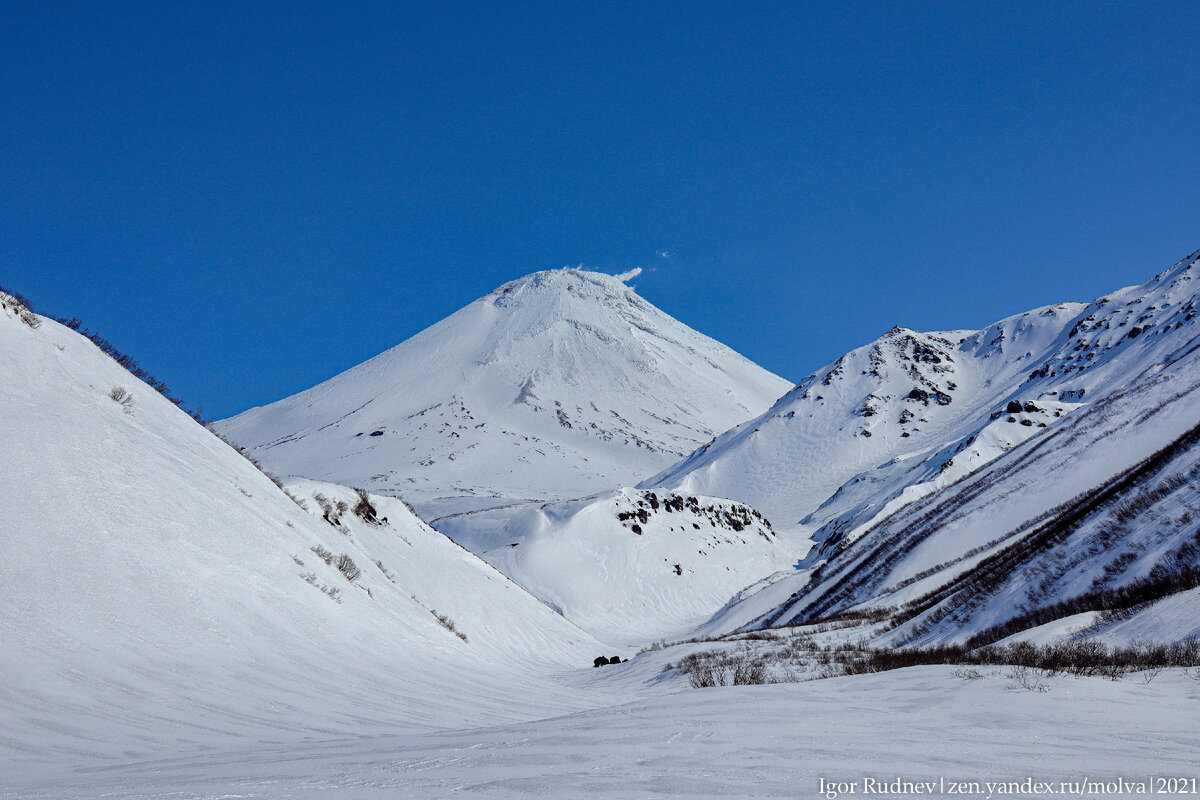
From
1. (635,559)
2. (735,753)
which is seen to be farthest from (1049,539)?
(635,559)

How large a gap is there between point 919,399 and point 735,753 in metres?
124

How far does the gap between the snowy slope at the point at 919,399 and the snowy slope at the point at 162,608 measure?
56.3m

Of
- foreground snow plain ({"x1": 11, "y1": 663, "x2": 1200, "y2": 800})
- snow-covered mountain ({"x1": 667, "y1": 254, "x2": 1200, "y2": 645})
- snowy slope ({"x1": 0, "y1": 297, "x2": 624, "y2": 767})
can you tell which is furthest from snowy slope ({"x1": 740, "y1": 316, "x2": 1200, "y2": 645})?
snowy slope ({"x1": 0, "y1": 297, "x2": 624, "y2": 767})

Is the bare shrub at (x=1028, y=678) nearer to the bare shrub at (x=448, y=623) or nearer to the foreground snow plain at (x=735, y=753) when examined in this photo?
the foreground snow plain at (x=735, y=753)

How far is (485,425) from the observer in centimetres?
14662

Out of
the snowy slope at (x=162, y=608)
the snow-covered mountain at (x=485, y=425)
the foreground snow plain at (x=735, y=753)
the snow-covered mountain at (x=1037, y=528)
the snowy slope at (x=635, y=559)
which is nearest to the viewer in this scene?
the foreground snow plain at (x=735, y=753)

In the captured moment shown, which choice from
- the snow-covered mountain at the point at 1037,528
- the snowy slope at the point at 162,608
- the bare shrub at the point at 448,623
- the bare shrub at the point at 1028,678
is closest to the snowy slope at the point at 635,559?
the snow-covered mountain at the point at 1037,528

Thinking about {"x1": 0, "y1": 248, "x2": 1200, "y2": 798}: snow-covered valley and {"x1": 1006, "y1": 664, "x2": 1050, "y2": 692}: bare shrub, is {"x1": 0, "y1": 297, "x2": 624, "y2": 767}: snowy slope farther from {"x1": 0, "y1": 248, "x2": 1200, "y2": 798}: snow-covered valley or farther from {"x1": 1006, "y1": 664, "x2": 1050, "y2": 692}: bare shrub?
{"x1": 1006, "y1": 664, "x2": 1050, "y2": 692}: bare shrub

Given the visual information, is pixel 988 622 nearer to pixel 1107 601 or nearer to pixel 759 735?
pixel 1107 601

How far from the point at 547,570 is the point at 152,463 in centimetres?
3914

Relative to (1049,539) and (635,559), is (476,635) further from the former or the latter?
(635,559)

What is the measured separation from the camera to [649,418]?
16988 centimetres

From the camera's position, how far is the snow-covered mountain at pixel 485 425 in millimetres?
115188

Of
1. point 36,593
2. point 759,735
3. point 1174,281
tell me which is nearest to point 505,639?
point 36,593
